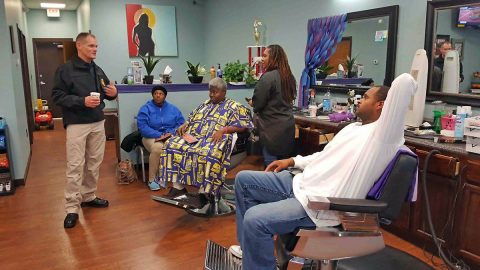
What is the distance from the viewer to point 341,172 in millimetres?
1680

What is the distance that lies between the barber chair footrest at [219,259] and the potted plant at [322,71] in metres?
2.42

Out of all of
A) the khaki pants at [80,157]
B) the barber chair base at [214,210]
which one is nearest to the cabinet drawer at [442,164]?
the barber chair base at [214,210]

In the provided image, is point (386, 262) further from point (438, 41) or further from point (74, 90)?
point (74, 90)

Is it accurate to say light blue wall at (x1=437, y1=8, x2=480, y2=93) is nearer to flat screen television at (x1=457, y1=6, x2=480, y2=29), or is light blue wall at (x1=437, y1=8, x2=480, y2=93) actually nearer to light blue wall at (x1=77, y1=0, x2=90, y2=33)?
flat screen television at (x1=457, y1=6, x2=480, y2=29)

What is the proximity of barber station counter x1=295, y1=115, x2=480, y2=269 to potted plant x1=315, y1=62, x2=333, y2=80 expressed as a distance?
5.60 feet

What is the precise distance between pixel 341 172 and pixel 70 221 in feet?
7.14

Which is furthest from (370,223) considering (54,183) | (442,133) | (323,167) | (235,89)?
(54,183)

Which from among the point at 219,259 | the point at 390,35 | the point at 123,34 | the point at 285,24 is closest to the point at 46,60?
the point at 123,34

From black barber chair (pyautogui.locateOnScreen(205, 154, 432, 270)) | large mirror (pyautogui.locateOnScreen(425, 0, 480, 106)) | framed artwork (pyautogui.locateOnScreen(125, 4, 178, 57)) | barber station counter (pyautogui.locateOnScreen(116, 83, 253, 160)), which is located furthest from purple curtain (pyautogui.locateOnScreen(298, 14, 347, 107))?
framed artwork (pyautogui.locateOnScreen(125, 4, 178, 57))

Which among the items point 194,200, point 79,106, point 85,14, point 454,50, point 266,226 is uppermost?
point 85,14

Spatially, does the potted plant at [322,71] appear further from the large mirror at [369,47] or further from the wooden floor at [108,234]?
the wooden floor at [108,234]

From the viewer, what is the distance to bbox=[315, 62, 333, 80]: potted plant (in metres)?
4.06

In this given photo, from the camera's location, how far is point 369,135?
5.17ft

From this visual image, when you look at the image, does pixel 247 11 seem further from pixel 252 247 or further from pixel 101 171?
pixel 252 247
